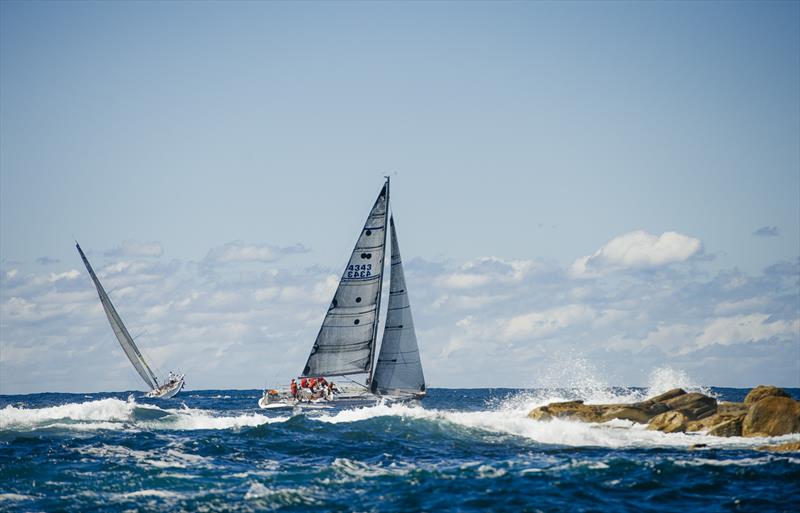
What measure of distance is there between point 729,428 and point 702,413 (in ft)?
21.1

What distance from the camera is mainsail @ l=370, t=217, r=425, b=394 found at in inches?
2603

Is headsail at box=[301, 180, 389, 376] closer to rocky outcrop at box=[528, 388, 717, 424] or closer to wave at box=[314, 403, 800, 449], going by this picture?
wave at box=[314, 403, 800, 449]

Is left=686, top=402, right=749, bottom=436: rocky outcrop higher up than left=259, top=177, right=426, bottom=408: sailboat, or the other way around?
left=259, top=177, right=426, bottom=408: sailboat

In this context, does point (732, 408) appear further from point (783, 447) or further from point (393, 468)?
point (393, 468)

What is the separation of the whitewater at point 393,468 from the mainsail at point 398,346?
12.8 metres

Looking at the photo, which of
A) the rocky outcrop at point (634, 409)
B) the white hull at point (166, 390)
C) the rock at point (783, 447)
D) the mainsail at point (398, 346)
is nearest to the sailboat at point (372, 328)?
the mainsail at point (398, 346)

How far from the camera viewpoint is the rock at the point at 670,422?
47.8 meters

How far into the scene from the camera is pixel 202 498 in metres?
30.4

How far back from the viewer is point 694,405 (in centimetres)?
5169

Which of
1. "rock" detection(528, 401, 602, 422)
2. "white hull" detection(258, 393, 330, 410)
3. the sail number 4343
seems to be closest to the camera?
"rock" detection(528, 401, 602, 422)

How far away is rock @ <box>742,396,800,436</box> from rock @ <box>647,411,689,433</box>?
401 centimetres

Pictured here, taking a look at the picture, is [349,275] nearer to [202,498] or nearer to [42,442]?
[42,442]

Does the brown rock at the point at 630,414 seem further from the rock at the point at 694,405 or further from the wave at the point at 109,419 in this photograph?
the wave at the point at 109,419

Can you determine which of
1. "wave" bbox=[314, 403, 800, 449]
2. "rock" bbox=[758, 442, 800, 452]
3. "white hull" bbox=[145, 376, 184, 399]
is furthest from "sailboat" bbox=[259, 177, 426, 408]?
"white hull" bbox=[145, 376, 184, 399]
